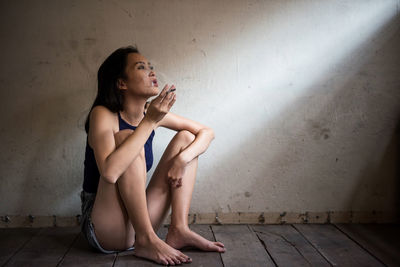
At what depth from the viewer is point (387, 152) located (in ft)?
7.80

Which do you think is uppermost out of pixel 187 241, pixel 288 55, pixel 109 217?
pixel 288 55

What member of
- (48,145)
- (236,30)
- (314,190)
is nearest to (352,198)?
(314,190)

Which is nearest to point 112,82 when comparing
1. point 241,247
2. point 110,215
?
point 110,215

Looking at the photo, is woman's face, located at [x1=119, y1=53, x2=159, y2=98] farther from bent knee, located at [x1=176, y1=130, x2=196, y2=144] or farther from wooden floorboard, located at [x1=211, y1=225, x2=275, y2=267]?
wooden floorboard, located at [x1=211, y1=225, x2=275, y2=267]

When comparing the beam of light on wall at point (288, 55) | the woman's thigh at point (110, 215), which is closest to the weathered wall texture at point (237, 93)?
the beam of light on wall at point (288, 55)

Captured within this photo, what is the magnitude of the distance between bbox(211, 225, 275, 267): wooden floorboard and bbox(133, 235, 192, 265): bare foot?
20 cm

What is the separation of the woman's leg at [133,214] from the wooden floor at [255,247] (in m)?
0.07

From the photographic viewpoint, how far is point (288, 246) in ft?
6.39

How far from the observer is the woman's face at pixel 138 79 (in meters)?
1.86

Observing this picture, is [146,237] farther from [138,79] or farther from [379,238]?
[379,238]

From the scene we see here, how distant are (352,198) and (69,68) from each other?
178cm

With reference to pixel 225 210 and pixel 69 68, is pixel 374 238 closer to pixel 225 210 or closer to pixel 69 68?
pixel 225 210

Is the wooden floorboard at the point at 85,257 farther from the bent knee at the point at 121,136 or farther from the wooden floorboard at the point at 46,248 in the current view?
the bent knee at the point at 121,136

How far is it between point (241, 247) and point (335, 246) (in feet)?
1.48
